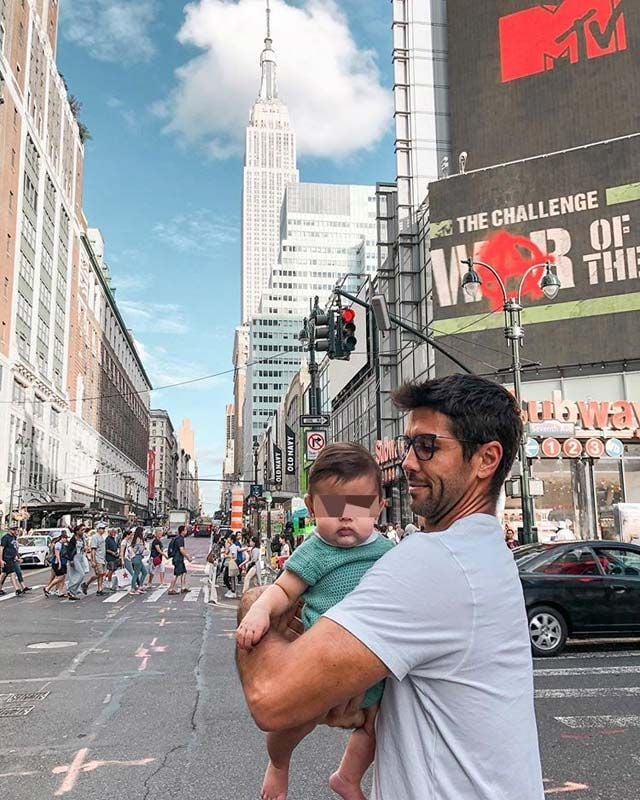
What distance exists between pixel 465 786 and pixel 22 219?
219ft

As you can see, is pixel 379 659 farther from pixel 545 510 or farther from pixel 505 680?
pixel 545 510

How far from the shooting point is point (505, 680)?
1.70m

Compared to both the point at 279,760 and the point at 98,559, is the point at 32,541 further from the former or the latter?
the point at 279,760

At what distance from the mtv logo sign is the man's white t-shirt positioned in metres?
42.0

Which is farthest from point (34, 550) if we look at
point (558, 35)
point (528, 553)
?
point (558, 35)

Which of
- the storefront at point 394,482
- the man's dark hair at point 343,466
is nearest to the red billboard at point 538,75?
the storefront at point 394,482

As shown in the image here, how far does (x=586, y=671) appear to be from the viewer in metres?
9.03

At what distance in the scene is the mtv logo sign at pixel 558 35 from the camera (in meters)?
36.8

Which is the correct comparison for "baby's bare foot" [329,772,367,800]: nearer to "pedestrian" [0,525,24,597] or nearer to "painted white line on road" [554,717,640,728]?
"painted white line on road" [554,717,640,728]

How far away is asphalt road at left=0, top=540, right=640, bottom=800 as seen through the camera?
199 inches

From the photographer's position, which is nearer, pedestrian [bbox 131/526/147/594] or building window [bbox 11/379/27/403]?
pedestrian [bbox 131/526/147/594]

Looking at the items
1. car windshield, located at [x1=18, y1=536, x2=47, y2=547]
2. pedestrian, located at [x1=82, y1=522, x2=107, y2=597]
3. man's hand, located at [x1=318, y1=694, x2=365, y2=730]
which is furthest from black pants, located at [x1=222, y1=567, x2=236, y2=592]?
man's hand, located at [x1=318, y1=694, x2=365, y2=730]

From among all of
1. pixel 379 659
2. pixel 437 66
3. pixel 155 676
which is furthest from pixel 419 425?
pixel 437 66

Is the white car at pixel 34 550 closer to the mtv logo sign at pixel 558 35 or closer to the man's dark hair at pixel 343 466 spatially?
the man's dark hair at pixel 343 466
